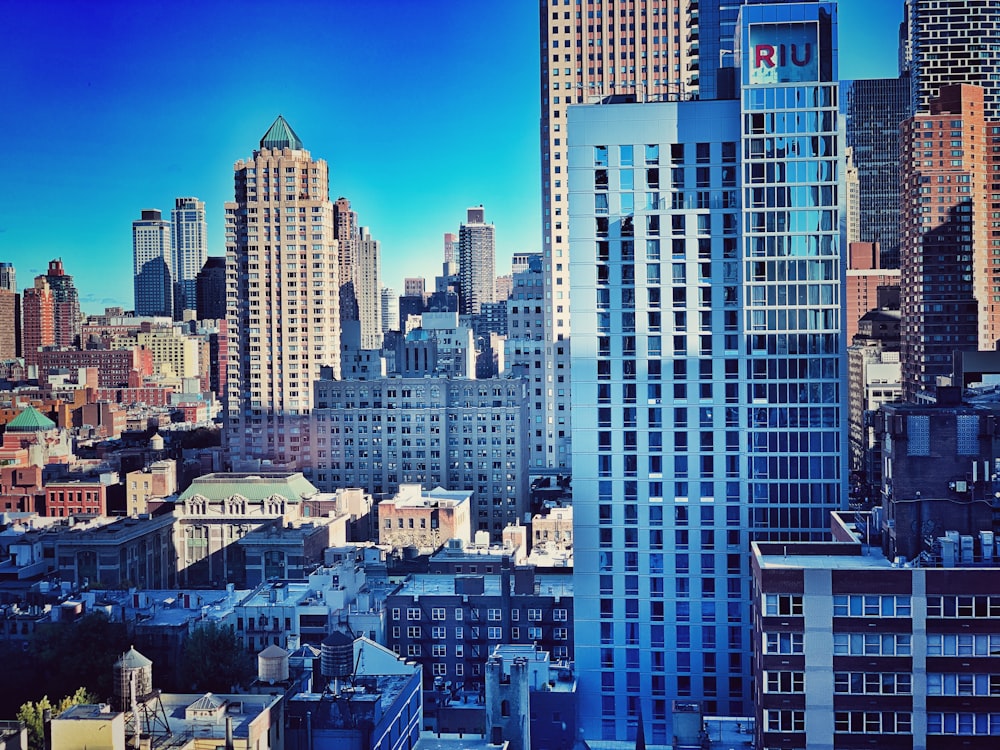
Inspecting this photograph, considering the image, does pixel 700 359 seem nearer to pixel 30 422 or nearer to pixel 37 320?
pixel 37 320

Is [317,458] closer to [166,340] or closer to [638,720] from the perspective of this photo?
[166,340]

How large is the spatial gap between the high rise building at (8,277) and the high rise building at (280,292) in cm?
1866

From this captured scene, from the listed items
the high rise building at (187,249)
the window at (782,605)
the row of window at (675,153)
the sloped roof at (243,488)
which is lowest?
the sloped roof at (243,488)

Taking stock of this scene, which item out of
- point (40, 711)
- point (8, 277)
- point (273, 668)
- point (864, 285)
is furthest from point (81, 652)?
point (864, 285)

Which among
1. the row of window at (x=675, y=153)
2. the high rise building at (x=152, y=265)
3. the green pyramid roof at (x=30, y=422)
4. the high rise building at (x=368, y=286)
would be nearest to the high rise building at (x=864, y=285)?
the high rise building at (x=368, y=286)

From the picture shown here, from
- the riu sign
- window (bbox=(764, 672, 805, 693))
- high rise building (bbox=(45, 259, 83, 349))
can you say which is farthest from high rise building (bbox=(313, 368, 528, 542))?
window (bbox=(764, 672, 805, 693))

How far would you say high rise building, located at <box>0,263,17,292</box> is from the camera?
83.5ft

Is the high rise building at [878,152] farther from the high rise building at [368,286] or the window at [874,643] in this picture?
the window at [874,643]

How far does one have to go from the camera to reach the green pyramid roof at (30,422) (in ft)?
131

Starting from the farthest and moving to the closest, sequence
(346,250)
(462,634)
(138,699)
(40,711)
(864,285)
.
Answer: (864,285) → (346,250) → (462,634) → (40,711) → (138,699)

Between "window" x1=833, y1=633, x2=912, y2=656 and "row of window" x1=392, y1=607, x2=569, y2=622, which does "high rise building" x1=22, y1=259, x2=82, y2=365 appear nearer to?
"row of window" x1=392, y1=607, x2=569, y2=622

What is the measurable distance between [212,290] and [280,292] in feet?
44.8

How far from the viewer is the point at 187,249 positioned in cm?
4841

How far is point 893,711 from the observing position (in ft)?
47.1
